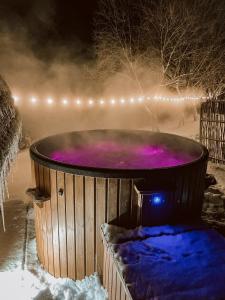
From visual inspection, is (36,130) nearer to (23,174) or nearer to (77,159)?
(23,174)

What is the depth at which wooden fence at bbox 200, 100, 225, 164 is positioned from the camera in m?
9.69

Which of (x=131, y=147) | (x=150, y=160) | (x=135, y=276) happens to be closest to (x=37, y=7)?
(x=131, y=147)

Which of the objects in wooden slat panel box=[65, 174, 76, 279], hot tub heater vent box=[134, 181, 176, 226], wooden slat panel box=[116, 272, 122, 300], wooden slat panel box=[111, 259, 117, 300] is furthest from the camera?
wooden slat panel box=[65, 174, 76, 279]

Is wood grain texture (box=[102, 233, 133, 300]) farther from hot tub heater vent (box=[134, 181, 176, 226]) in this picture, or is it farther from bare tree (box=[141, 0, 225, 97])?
bare tree (box=[141, 0, 225, 97])

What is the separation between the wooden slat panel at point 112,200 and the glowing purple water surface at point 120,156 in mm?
1528

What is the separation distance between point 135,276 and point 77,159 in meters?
3.31

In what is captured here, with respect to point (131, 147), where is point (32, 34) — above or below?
above

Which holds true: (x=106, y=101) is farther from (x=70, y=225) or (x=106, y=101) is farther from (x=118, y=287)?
(x=118, y=287)

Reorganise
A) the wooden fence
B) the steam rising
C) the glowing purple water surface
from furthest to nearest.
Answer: the steam rising < the wooden fence < the glowing purple water surface

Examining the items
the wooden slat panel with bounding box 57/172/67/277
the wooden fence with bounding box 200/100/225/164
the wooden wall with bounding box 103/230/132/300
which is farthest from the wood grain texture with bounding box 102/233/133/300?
the wooden fence with bounding box 200/100/225/164

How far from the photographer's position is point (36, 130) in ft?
49.6

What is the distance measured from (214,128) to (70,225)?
735 cm

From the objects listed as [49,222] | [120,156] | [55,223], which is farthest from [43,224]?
[120,156]

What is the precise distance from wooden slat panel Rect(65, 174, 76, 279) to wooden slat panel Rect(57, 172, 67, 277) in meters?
0.06
